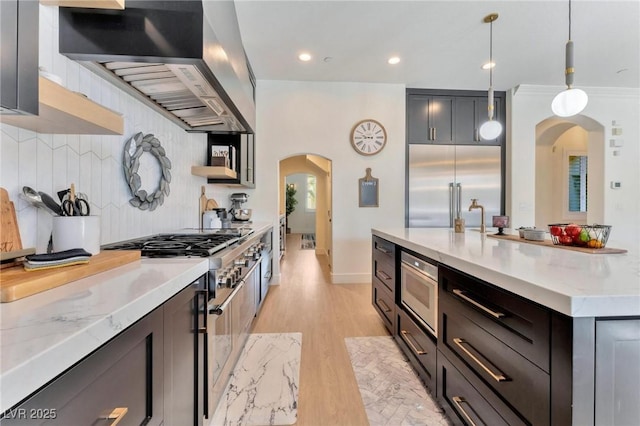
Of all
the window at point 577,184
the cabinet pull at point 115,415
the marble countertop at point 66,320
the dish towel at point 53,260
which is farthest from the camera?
the window at point 577,184

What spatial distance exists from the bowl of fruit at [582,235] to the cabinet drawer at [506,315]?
2.65 ft

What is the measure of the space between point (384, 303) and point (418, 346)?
71cm

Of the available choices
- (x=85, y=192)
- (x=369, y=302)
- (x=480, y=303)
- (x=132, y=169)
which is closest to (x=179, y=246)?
(x=85, y=192)

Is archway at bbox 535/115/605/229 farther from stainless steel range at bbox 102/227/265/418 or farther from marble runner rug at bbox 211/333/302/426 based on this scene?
stainless steel range at bbox 102/227/265/418

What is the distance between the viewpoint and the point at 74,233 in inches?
40.6

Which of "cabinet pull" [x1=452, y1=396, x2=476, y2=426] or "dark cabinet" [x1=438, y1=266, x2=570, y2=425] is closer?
"dark cabinet" [x1=438, y1=266, x2=570, y2=425]

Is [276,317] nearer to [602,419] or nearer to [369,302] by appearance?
[369,302]

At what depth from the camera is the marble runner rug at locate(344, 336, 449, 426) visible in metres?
1.52

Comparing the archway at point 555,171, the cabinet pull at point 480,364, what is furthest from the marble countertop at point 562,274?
the archway at point 555,171

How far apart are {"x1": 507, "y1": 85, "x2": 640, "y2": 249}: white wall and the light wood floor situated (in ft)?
9.49

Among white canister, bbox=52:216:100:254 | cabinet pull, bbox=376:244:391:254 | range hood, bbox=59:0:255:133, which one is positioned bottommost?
cabinet pull, bbox=376:244:391:254

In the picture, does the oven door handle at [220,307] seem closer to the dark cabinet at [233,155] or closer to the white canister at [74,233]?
the white canister at [74,233]

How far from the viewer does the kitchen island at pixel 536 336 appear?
0.74 metres

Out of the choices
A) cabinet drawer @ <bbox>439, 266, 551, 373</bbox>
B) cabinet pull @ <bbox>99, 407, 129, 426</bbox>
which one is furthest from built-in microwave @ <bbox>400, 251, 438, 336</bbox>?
cabinet pull @ <bbox>99, 407, 129, 426</bbox>
